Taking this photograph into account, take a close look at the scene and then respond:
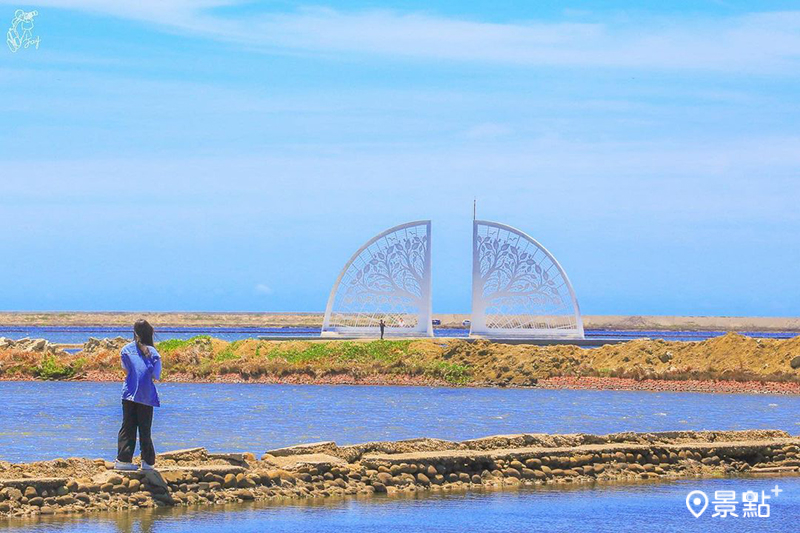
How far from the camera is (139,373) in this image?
998 cm

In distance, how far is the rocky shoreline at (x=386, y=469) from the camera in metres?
10.0

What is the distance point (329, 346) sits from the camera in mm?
39562

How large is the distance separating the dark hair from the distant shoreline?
109090 millimetres

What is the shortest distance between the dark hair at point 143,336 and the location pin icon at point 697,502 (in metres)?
4.74

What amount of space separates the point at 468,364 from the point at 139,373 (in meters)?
27.3

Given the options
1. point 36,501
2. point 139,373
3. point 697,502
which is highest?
point 139,373

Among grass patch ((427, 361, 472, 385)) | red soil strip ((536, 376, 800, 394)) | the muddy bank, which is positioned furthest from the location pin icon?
grass patch ((427, 361, 472, 385))

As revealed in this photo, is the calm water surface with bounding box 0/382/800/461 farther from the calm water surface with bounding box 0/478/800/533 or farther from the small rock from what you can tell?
the calm water surface with bounding box 0/478/800/533

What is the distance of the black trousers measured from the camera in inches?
398

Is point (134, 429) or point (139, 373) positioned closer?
point (139, 373)

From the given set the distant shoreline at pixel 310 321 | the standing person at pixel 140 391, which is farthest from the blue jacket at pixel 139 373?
the distant shoreline at pixel 310 321

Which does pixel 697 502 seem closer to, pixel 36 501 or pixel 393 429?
pixel 36 501

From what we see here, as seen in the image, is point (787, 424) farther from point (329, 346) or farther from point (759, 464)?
point (329, 346)

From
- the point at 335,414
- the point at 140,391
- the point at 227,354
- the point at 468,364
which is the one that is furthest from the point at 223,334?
the point at 140,391
